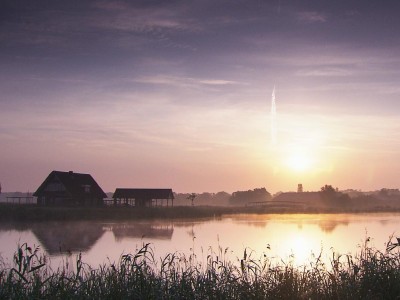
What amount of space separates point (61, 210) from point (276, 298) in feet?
148

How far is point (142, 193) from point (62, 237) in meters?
42.5

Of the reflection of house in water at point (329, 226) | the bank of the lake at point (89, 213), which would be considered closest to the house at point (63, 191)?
the bank of the lake at point (89, 213)

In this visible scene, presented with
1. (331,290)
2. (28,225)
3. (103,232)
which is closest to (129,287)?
(331,290)

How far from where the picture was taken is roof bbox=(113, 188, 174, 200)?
251ft

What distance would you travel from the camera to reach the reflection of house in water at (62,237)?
2831cm

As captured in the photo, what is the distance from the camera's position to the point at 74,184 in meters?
67.2

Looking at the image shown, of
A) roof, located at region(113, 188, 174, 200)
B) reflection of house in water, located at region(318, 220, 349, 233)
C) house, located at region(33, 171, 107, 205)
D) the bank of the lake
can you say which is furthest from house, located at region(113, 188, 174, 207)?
reflection of house in water, located at region(318, 220, 349, 233)

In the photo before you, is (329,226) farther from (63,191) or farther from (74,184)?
(74,184)

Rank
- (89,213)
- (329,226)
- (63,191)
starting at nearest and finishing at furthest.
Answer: (329,226) → (89,213) → (63,191)

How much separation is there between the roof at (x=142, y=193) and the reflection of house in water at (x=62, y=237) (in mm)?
29108

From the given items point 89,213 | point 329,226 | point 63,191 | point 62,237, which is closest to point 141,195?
point 63,191

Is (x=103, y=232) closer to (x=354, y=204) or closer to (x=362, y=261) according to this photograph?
(x=362, y=261)

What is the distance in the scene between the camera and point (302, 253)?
86.5ft

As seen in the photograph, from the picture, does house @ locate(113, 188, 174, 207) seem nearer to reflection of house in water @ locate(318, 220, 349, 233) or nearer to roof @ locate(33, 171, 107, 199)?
roof @ locate(33, 171, 107, 199)
